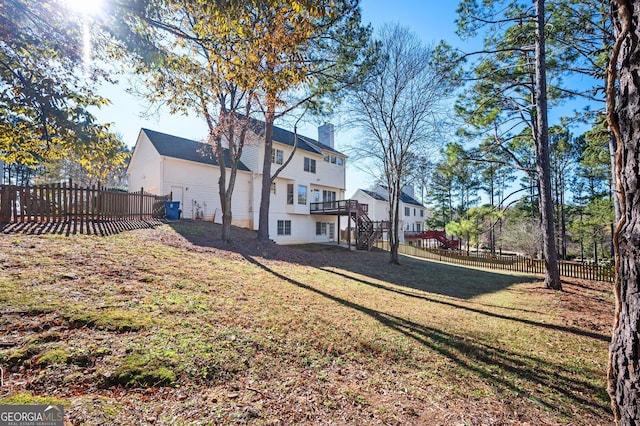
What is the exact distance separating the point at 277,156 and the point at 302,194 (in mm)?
3850

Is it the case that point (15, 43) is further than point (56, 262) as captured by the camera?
No

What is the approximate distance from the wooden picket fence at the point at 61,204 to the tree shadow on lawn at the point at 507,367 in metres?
11.0

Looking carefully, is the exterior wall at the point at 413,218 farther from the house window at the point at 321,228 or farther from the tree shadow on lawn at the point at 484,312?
the tree shadow on lawn at the point at 484,312

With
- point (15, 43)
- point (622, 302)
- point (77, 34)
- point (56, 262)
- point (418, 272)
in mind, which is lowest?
point (418, 272)

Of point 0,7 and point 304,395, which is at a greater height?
point 0,7

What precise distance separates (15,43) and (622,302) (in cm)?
903

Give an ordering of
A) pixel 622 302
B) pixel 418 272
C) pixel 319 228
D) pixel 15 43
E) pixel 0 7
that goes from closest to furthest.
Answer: pixel 622 302
pixel 0 7
pixel 15 43
pixel 418 272
pixel 319 228

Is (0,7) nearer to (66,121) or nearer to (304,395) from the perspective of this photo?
(66,121)

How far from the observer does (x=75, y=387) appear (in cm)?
255

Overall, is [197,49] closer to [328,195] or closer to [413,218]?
[328,195]

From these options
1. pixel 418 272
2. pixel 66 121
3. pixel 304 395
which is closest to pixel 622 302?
pixel 304 395

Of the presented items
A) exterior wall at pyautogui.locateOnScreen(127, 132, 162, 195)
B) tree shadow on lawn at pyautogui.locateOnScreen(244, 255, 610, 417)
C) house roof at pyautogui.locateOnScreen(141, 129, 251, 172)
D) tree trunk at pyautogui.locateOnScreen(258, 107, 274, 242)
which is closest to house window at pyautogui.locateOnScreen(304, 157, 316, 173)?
house roof at pyautogui.locateOnScreen(141, 129, 251, 172)

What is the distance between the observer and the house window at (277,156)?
2108 cm

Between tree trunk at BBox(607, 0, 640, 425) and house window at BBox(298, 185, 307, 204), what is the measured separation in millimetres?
21635
